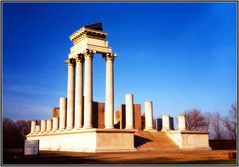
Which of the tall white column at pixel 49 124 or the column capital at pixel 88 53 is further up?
the column capital at pixel 88 53

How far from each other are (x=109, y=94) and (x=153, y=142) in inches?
450

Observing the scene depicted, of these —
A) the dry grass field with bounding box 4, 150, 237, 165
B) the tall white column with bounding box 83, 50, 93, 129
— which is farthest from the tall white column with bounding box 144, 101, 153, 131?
the dry grass field with bounding box 4, 150, 237, 165

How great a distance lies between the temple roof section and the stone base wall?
848 inches

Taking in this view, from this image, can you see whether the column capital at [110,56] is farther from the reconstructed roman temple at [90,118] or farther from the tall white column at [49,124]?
the tall white column at [49,124]

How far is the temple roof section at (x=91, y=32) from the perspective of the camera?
5312 cm

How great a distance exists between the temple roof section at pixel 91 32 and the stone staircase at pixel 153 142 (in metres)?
17.9

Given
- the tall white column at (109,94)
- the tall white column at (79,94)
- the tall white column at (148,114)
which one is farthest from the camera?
the tall white column at (148,114)

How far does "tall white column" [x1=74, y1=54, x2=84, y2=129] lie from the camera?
52.9m

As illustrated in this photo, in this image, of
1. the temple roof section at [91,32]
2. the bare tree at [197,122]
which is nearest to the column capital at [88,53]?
the temple roof section at [91,32]

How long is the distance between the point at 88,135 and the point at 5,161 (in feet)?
54.5

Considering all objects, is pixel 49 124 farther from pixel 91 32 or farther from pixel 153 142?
pixel 91 32

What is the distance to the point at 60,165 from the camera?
2839 cm

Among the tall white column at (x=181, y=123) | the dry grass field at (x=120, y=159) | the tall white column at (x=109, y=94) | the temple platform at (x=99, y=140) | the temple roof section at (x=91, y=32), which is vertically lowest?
the dry grass field at (x=120, y=159)

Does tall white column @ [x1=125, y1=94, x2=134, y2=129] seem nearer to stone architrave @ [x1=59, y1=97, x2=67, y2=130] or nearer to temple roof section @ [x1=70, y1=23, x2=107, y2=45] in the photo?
stone architrave @ [x1=59, y1=97, x2=67, y2=130]
